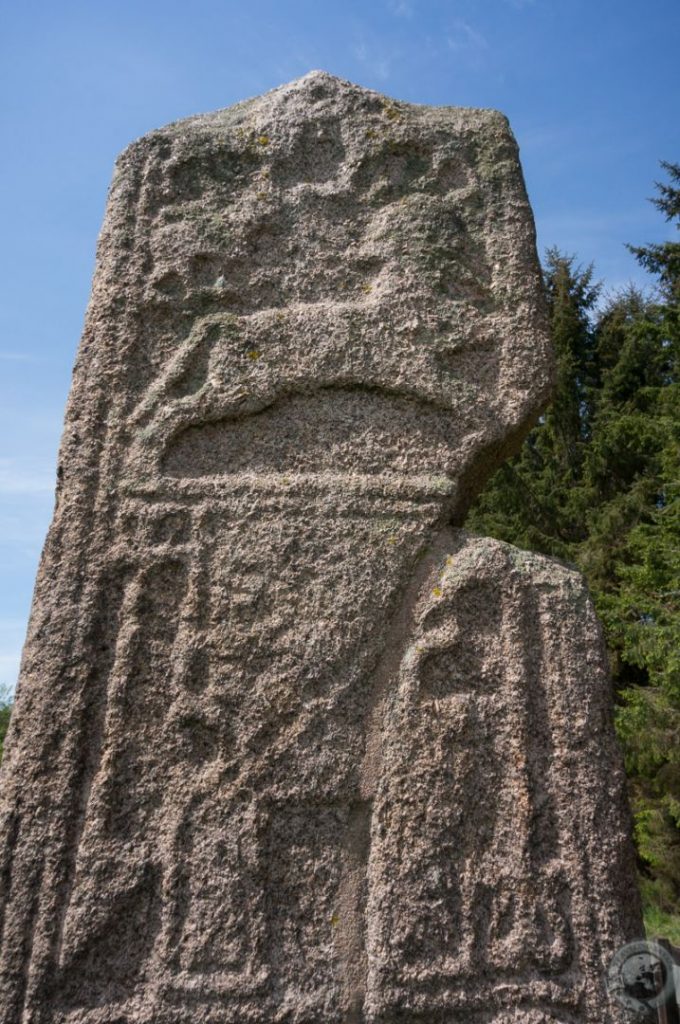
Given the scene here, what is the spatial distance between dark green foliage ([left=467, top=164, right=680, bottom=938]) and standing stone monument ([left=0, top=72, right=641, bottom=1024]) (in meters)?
4.59

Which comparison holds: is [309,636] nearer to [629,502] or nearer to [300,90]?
[300,90]

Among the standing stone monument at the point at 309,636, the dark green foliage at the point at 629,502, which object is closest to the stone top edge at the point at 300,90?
the standing stone monument at the point at 309,636

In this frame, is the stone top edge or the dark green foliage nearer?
the stone top edge

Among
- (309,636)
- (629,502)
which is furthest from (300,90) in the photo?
(629,502)

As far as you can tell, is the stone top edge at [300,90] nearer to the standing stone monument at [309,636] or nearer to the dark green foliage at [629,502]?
the standing stone monument at [309,636]

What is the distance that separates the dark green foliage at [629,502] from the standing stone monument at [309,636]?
4.59 meters

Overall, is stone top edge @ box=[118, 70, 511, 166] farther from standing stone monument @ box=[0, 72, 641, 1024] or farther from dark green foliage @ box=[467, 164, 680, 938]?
dark green foliage @ box=[467, 164, 680, 938]

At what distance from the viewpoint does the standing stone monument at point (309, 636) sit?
1.74 meters

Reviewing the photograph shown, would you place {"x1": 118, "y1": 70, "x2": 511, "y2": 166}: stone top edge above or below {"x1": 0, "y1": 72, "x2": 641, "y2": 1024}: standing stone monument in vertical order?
above

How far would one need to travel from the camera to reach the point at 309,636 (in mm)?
1950

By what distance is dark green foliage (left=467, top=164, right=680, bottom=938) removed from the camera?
24.1 feet

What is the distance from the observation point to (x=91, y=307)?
231 centimetres

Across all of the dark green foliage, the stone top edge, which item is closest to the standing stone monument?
the stone top edge

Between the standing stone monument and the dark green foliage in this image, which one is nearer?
the standing stone monument
